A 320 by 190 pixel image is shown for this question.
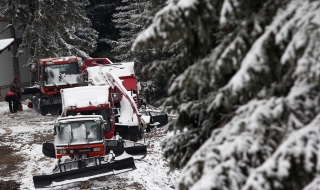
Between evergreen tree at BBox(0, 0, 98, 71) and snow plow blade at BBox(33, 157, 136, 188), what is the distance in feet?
54.8

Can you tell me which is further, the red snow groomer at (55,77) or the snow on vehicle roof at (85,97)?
the red snow groomer at (55,77)

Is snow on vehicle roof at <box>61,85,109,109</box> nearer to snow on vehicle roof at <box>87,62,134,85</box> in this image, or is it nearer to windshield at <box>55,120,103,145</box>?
windshield at <box>55,120,103,145</box>

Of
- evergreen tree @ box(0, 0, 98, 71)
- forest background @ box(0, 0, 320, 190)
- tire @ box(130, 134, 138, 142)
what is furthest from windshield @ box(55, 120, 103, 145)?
evergreen tree @ box(0, 0, 98, 71)

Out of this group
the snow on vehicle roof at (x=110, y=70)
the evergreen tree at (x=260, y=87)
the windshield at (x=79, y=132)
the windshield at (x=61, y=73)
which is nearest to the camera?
the evergreen tree at (x=260, y=87)

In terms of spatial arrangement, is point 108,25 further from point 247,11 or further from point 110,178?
point 247,11

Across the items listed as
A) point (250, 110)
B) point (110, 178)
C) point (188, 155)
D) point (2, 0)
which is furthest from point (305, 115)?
point (2, 0)

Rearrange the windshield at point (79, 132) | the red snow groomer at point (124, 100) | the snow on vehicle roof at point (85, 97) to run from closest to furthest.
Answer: the windshield at point (79, 132)
the snow on vehicle roof at point (85, 97)
the red snow groomer at point (124, 100)

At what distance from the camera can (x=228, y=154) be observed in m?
4.63

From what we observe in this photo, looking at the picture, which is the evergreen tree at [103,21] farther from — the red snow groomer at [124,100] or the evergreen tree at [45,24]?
the red snow groomer at [124,100]

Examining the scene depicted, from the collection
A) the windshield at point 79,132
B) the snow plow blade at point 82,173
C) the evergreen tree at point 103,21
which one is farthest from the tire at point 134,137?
the evergreen tree at point 103,21

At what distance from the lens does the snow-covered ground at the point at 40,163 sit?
1304cm

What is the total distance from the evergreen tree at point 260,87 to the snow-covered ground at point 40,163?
6.83 meters

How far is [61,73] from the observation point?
77.2 feet

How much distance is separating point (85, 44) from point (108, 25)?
5119mm
